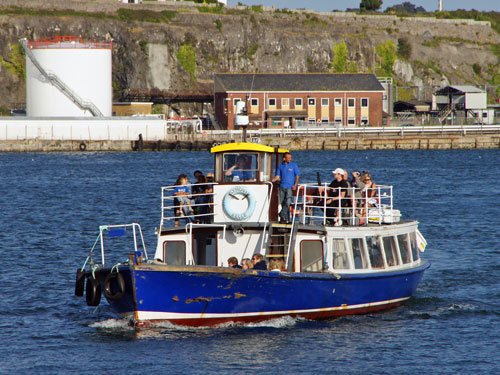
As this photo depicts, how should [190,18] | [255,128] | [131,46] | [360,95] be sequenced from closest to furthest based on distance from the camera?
[255,128], [360,95], [131,46], [190,18]

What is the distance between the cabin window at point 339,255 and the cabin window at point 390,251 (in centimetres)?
171

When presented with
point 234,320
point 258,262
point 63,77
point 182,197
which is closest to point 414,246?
point 258,262

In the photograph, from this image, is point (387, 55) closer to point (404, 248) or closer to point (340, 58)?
point (340, 58)

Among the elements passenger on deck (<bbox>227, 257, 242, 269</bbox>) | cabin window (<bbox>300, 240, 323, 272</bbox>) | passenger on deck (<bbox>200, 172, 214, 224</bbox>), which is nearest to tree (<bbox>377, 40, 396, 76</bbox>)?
passenger on deck (<bbox>200, 172, 214, 224</bbox>)

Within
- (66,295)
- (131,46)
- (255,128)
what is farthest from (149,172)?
(131,46)

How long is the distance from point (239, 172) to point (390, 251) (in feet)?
17.0

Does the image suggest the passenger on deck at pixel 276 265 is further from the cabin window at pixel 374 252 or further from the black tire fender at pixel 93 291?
the black tire fender at pixel 93 291

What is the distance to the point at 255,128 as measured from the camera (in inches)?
4454

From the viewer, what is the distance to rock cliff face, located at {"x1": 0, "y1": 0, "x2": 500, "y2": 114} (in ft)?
481

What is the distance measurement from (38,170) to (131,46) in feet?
242

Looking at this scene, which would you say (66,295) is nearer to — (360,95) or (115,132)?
(115,132)

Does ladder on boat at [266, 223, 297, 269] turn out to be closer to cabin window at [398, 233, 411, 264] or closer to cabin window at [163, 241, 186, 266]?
cabin window at [163, 241, 186, 266]

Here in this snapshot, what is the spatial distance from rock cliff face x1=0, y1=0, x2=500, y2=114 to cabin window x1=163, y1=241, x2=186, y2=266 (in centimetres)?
11948

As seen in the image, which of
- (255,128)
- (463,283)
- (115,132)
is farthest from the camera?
(255,128)
